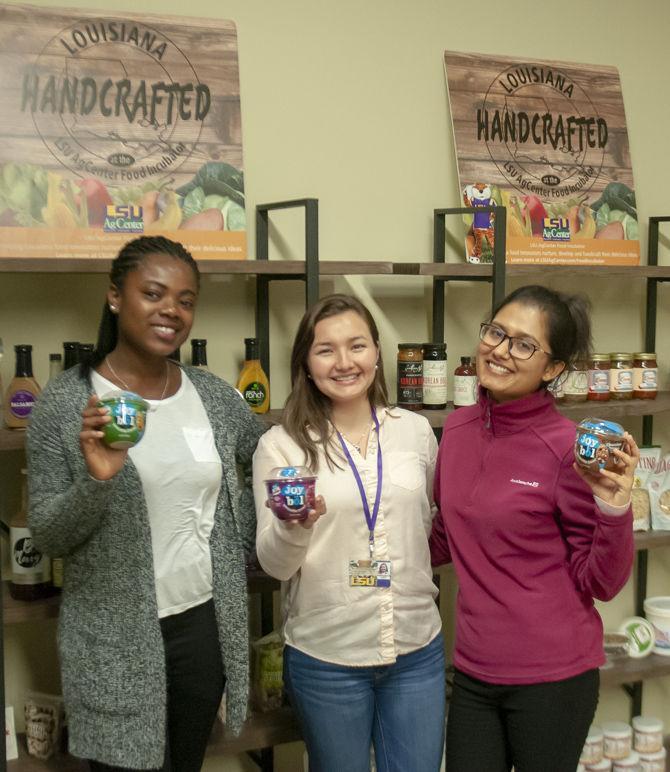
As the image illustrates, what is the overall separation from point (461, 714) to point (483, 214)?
4.74 ft

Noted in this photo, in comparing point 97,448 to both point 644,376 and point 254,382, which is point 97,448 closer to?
point 254,382

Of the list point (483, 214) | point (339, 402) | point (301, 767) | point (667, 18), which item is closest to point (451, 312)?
point (483, 214)

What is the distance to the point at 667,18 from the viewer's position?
308 cm

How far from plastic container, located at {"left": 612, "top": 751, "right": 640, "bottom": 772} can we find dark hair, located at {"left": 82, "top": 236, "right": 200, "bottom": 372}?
2162mm

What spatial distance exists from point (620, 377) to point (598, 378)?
3.4 inches

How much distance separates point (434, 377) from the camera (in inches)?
98.5

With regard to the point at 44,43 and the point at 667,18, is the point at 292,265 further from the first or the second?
the point at 667,18

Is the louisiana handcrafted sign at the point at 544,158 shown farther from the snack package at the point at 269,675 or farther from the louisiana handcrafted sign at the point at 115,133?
the snack package at the point at 269,675

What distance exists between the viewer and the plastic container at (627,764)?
2.97 meters

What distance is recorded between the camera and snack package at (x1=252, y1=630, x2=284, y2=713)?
7.95ft

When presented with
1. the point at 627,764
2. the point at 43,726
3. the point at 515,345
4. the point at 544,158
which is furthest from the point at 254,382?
the point at 627,764

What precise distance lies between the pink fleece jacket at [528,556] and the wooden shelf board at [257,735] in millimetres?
716

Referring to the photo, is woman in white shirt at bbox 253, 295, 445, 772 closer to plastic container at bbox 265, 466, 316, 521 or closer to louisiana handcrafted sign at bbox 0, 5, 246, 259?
plastic container at bbox 265, 466, 316, 521

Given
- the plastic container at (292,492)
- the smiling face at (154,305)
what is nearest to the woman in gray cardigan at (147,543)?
the smiling face at (154,305)
